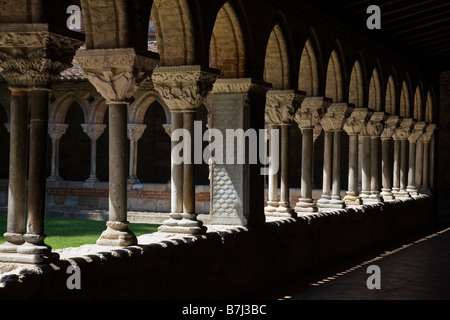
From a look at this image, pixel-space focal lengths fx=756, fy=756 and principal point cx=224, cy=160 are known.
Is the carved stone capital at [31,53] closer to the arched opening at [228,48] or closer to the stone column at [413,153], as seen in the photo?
the arched opening at [228,48]

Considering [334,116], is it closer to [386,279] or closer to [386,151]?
[386,279]

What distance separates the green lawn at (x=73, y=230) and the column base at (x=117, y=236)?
4343 mm

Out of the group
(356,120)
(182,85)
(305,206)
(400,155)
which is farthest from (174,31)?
(400,155)

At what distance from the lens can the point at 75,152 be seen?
76.4ft

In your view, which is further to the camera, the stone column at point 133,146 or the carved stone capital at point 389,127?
the stone column at point 133,146

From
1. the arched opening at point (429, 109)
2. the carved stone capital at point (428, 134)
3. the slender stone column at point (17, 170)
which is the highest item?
the arched opening at point (429, 109)

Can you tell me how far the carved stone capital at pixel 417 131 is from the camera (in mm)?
16453

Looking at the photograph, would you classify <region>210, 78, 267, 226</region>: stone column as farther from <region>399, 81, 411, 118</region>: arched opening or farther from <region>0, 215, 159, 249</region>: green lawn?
<region>399, 81, 411, 118</region>: arched opening

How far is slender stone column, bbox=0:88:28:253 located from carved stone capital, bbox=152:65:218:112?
2.17 meters

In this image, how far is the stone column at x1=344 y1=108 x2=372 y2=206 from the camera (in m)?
12.3

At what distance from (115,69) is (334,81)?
238 inches

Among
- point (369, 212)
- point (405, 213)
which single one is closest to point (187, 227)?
point (369, 212)

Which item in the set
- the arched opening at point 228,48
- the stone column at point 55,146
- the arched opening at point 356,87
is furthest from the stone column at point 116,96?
the stone column at point 55,146
